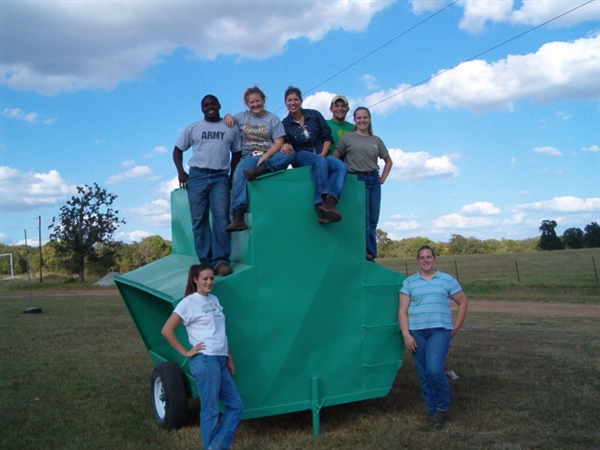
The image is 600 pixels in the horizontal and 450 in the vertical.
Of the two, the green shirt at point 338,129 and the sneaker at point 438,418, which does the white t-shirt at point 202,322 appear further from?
the green shirt at point 338,129

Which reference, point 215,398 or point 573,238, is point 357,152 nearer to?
point 215,398

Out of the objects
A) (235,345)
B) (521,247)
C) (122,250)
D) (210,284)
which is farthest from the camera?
(521,247)

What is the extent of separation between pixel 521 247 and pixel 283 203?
214 ft

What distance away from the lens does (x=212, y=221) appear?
6102 millimetres

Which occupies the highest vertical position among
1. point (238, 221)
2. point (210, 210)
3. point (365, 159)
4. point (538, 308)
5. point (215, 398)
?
point (365, 159)

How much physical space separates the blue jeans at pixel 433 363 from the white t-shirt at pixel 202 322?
2005 mm

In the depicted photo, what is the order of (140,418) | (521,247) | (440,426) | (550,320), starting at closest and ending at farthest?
(440,426) → (140,418) → (550,320) → (521,247)

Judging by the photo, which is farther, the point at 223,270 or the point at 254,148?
the point at 254,148

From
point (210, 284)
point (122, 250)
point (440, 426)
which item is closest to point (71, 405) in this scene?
point (210, 284)

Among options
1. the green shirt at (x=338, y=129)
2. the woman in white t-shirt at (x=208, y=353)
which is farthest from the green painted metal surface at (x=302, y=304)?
the green shirt at (x=338, y=129)

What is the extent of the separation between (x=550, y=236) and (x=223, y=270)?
5856 centimetres

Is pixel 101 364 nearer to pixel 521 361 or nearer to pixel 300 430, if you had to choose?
pixel 300 430

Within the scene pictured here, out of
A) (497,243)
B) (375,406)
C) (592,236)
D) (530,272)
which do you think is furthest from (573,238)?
(375,406)

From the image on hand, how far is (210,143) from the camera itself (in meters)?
6.17
